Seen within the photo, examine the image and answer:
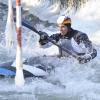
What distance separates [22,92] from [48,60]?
1.15 m

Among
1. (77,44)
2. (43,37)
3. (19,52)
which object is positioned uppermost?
(43,37)

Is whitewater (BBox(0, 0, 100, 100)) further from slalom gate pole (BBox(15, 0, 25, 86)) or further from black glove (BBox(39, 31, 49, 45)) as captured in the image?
black glove (BBox(39, 31, 49, 45))

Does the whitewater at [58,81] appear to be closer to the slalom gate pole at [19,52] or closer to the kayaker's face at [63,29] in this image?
the slalom gate pole at [19,52]

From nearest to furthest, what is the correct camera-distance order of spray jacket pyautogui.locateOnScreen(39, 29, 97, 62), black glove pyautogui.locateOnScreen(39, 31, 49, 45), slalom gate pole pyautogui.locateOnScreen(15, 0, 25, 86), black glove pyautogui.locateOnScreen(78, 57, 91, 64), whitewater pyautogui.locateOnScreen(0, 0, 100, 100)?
slalom gate pole pyautogui.locateOnScreen(15, 0, 25, 86) < whitewater pyautogui.locateOnScreen(0, 0, 100, 100) < black glove pyautogui.locateOnScreen(78, 57, 91, 64) < spray jacket pyautogui.locateOnScreen(39, 29, 97, 62) < black glove pyautogui.locateOnScreen(39, 31, 49, 45)

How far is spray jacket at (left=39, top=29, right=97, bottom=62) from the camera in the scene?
28.3ft

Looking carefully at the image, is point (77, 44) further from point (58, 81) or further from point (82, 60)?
point (58, 81)

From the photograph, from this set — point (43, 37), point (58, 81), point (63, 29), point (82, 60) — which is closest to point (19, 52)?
point (58, 81)

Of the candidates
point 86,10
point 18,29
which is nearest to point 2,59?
point 18,29

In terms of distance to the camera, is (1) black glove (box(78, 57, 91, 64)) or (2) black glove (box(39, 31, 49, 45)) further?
(2) black glove (box(39, 31, 49, 45))

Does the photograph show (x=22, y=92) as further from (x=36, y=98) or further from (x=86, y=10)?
(x=86, y=10)

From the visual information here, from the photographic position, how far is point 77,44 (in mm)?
8766

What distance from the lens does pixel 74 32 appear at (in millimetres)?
8867

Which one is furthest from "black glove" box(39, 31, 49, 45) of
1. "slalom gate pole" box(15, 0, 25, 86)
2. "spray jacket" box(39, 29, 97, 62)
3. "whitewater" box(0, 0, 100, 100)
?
"slalom gate pole" box(15, 0, 25, 86)

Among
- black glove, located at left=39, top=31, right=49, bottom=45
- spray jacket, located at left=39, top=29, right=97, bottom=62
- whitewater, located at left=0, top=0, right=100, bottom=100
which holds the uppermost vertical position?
black glove, located at left=39, top=31, right=49, bottom=45
